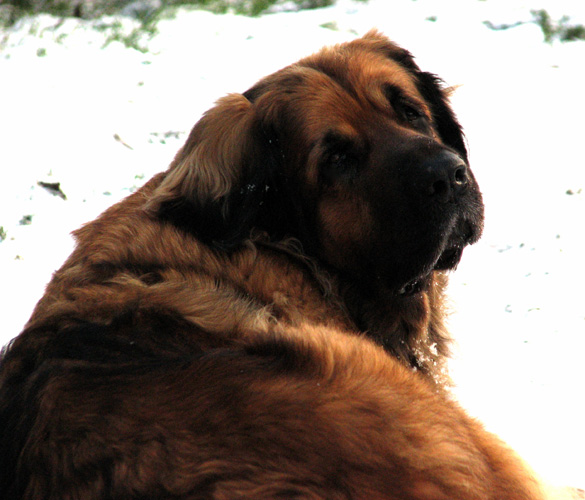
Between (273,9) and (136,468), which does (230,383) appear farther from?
(273,9)

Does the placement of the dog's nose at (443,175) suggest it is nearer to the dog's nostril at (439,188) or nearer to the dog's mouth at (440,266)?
the dog's nostril at (439,188)

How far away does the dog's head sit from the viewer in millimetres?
3434

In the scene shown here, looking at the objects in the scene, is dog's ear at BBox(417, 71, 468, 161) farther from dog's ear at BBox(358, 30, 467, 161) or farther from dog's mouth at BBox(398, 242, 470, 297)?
dog's mouth at BBox(398, 242, 470, 297)

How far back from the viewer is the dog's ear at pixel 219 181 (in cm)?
349

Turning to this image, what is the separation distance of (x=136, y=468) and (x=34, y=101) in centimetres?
551

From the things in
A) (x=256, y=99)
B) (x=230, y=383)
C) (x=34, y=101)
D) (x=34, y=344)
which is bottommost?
(x=34, y=101)

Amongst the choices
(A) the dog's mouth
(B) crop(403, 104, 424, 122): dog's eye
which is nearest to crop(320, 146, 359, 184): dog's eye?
(B) crop(403, 104, 424, 122): dog's eye

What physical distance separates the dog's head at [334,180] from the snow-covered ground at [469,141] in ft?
3.03

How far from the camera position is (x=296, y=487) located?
2125 millimetres

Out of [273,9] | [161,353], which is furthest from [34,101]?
[161,353]

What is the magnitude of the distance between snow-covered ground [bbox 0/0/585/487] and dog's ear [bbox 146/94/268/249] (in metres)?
1.36

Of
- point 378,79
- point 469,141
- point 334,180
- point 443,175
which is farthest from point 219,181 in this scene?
point 469,141

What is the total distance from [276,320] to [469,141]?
15.5ft

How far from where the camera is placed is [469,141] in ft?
24.4
